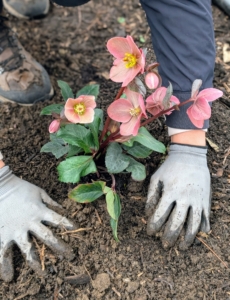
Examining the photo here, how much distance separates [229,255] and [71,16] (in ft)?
6.06

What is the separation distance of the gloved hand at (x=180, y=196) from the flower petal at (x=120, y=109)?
1.30 feet

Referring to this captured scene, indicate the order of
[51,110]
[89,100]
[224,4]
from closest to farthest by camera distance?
[89,100] → [51,110] → [224,4]

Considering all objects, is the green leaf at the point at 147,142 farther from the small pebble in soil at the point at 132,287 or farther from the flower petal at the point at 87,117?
the small pebble in soil at the point at 132,287

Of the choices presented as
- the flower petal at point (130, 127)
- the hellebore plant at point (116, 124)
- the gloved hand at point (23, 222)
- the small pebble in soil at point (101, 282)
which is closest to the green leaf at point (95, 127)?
the hellebore plant at point (116, 124)

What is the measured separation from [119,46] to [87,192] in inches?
21.5

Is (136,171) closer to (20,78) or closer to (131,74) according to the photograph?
(131,74)

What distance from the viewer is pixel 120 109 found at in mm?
1305

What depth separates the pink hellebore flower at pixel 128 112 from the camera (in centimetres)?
128

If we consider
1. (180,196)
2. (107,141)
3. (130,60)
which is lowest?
(180,196)

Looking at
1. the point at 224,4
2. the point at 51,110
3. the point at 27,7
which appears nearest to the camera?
the point at 51,110

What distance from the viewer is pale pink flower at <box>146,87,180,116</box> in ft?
4.33

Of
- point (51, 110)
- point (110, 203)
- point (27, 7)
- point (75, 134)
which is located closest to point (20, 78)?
point (51, 110)

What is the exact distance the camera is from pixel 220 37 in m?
2.41

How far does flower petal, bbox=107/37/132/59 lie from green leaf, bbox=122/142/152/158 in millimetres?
426
